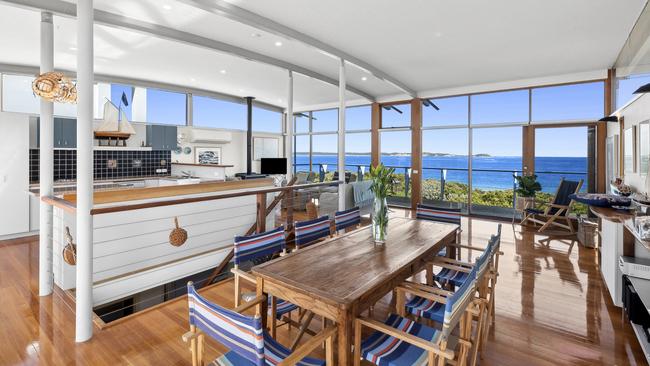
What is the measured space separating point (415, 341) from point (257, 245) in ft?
4.29

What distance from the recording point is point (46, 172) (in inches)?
118

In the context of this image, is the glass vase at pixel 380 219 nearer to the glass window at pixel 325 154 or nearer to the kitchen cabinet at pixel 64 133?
the kitchen cabinet at pixel 64 133

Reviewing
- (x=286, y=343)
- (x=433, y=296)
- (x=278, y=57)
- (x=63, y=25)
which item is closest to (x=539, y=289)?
(x=433, y=296)

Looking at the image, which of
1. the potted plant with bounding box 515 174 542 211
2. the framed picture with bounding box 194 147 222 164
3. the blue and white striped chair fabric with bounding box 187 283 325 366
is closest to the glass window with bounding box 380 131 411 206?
the potted plant with bounding box 515 174 542 211

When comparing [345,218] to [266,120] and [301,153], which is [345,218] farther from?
[266,120]

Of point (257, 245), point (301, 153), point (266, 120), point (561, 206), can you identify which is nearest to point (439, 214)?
point (257, 245)

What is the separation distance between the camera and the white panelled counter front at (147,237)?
321 centimetres

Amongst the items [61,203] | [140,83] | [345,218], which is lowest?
[345,218]

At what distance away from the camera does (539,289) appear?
3355 mm

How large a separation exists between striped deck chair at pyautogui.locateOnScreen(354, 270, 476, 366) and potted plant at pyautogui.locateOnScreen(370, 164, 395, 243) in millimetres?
759

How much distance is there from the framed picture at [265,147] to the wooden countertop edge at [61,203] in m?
7.50

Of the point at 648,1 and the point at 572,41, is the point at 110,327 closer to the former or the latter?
the point at 648,1

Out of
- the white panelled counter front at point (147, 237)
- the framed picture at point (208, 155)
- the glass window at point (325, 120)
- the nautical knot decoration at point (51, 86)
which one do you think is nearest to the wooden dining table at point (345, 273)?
the white panelled counter front at point (147, 237)

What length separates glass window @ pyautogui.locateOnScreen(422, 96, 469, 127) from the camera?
749 centimetres
